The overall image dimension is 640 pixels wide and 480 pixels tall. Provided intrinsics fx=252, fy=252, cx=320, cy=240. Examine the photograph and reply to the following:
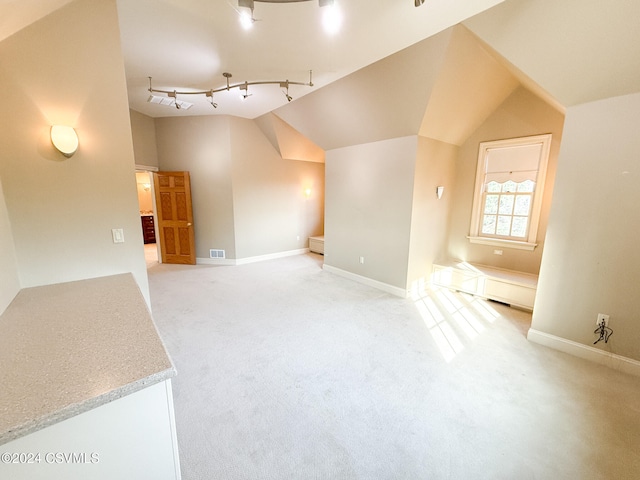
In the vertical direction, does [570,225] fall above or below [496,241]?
above

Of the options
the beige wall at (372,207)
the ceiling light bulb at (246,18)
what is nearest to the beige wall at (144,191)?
the beige wall at (372,207)

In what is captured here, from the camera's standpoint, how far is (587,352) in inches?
95.7

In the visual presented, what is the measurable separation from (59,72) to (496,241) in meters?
5.17

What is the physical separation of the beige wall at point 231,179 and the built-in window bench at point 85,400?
4.27 meters

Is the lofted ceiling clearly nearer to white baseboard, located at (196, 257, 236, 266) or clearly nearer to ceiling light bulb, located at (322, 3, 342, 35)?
ceiling light bulb, located at (322, 3, 342, 35)

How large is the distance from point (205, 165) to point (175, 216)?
1.26 meters

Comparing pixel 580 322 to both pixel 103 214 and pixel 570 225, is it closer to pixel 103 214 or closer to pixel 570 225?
pixel 570 225

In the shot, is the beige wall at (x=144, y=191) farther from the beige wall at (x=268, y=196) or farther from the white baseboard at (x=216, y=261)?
the beige wall at (x=268, y=196)

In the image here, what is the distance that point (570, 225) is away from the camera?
245 cm

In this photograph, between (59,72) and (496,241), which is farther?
(496,241)

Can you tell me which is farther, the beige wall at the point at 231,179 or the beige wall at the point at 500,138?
the beige wall at the point at 231,179

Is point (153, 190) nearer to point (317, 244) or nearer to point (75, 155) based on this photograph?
point (317, 244)

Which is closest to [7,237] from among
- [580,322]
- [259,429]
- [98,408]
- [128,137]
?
[128,137]

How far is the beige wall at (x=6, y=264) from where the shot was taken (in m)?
1.42
